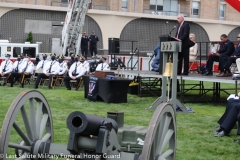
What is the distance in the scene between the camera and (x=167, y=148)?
19.8 ft

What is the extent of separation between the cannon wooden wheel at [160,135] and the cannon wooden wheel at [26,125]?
50.5 inches

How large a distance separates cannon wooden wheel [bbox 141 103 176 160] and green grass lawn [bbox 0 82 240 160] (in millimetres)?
2053

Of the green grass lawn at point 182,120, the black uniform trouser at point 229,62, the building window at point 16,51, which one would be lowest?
the green grass lawn at point 182,120

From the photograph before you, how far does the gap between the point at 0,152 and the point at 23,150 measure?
1.42 feet

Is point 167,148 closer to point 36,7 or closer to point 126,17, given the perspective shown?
point 36,7

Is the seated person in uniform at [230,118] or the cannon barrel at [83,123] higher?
the cannon barrel at [83,123]

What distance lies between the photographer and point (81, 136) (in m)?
4.82

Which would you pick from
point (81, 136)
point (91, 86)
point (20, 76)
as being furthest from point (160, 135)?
point (20, 76)

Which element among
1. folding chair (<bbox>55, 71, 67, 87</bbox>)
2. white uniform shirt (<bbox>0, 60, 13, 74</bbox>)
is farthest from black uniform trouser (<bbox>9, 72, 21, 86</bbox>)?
folding chair (<bbox>55, 71, 67, 87</bbox>)

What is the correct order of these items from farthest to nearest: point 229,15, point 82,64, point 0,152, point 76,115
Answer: point 229,15 < point 82,64 < point 0,152 < point 76,115

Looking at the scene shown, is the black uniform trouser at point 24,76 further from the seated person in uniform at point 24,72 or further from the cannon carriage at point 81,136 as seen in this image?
the cannon carriage at point 81,136

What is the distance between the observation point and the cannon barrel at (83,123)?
15.2ft

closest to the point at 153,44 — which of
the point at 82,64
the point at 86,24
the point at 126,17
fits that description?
the point at 126,17

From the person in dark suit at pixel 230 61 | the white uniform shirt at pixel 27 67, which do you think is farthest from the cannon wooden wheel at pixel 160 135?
the white uniform shirt at pixel 27 67
